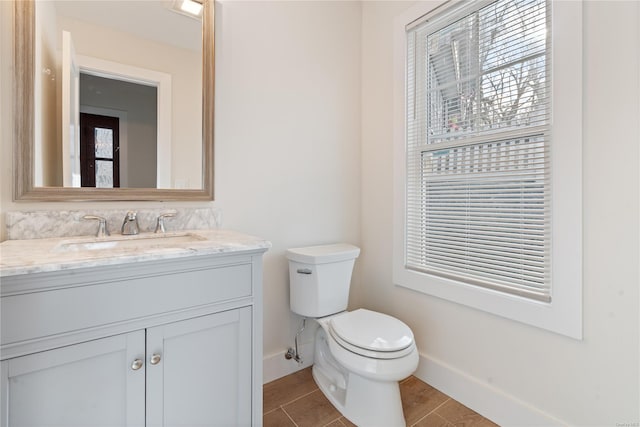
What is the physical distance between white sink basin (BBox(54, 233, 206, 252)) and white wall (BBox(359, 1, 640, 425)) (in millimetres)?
1407

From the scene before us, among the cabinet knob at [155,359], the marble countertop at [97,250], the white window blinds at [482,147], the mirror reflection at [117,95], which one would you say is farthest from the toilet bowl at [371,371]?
the mirror reflection at [117,95]

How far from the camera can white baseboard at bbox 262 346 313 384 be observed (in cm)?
175

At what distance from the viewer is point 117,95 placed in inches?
52.8

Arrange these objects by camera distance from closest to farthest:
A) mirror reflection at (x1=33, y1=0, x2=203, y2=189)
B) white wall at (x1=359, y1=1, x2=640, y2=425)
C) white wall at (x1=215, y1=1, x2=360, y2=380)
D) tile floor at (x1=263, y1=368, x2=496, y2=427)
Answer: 1. white wall at (x1=359, y1=1, x2=640, y2=425)
2. mirror reflection at (x1=33, y1=0, x2=203, y2=189)
3. tile floor at (x1=263, y1=368, x2=496, y2=427)
4. white wall at (x1=215, y1=1, x2=360, y2=380)

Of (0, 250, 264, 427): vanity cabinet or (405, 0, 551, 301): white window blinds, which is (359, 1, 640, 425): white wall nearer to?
(405, 0, 551, 301): white window blinds

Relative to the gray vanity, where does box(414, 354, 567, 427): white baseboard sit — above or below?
below

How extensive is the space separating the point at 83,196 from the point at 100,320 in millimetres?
640

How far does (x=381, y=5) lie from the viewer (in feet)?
6.53

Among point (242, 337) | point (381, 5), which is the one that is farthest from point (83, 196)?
point (381, 5)

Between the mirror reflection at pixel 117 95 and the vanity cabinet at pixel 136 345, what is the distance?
0.62 metres

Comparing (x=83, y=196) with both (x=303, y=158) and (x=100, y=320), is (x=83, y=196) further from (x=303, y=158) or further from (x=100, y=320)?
(x=303, y=158)

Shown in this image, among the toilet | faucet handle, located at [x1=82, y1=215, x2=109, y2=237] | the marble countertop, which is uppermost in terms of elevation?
faucet handle, located at [x1=82, y1=215, x2=109, y2=237]

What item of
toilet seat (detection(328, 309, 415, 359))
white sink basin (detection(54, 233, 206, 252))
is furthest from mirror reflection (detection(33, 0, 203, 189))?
toilet seat (detection(328, 309, 415, 359))

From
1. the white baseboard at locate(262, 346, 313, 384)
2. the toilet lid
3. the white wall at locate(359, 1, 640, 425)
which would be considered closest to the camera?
the white wall at locate(359, 1, 640, 425)
